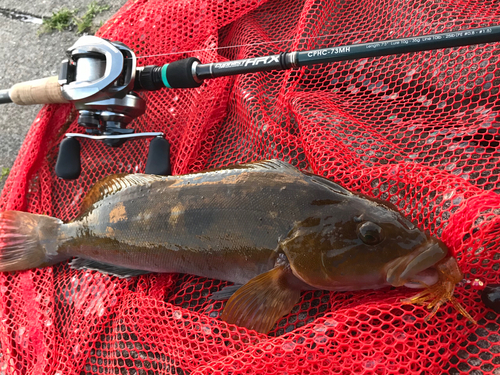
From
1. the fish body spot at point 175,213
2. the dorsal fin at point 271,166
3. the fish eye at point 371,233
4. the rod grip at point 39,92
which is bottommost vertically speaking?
the fish body spot at point 175,213

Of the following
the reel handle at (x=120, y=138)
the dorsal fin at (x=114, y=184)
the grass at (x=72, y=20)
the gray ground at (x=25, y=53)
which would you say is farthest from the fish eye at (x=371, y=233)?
the grass at (x=72, y=20)

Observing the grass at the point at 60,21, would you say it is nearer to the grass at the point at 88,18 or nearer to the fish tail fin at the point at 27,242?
the grass at the point at 88,18

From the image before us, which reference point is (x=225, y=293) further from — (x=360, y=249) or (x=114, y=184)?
(x=114, y=184)

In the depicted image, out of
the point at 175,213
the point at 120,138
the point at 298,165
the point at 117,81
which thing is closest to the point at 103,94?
the point at 117,81

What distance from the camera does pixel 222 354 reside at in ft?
6.65

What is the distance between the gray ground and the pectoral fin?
11.0 ft

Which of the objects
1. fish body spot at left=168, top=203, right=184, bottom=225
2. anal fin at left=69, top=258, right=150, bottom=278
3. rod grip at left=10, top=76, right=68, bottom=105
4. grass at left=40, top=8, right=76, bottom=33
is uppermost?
grass at left=40, top=8, right=76, bottom=33

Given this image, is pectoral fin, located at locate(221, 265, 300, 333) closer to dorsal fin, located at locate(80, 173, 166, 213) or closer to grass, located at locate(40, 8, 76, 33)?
dorsal fin, located at locate(80, 173, 166, 213)

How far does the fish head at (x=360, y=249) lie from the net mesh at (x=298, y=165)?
6.4 inches

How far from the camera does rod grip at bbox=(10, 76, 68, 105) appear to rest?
3027mm

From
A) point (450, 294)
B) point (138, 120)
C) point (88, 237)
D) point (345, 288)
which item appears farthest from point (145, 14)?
point (450, 294)

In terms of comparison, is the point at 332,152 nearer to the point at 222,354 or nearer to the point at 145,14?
the point at 222,354

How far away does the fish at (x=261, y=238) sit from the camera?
1.77m

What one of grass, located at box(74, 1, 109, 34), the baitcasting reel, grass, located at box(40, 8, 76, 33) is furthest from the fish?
grass, located at box(40, 8, 76, 33)
